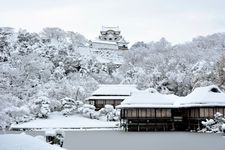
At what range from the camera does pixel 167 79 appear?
58.2 m

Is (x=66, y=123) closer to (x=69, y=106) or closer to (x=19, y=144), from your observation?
(x=69, y=106)

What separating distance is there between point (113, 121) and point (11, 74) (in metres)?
33.3

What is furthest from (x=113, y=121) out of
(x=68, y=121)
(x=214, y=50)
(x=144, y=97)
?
(x=214, y=50)

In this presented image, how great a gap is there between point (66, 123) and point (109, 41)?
62.4 metres

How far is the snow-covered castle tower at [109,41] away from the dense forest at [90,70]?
39.1ft

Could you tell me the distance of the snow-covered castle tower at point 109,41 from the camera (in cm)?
10112

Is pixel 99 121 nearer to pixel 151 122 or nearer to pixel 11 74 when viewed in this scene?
pixel 151 122

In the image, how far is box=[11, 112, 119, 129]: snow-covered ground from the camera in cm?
4259

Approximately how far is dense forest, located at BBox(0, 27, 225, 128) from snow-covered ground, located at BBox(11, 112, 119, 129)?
4.79 feet

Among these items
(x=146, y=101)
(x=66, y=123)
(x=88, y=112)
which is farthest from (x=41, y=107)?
(x=146, y=101)

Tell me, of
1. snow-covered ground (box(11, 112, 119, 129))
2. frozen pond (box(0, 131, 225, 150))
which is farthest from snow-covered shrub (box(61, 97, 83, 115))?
frozen pond (box(0, 131, 225, 150))

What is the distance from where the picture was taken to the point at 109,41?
346 ft

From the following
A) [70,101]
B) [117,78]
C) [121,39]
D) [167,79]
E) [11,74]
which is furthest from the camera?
[121,39]

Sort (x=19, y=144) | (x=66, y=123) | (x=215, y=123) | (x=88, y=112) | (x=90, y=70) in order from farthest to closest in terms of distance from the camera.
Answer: (x=90, y=70) → (x=88, y=112) → (x=66, y=123) → (x=215, y=123) → (x=19, y=144)
